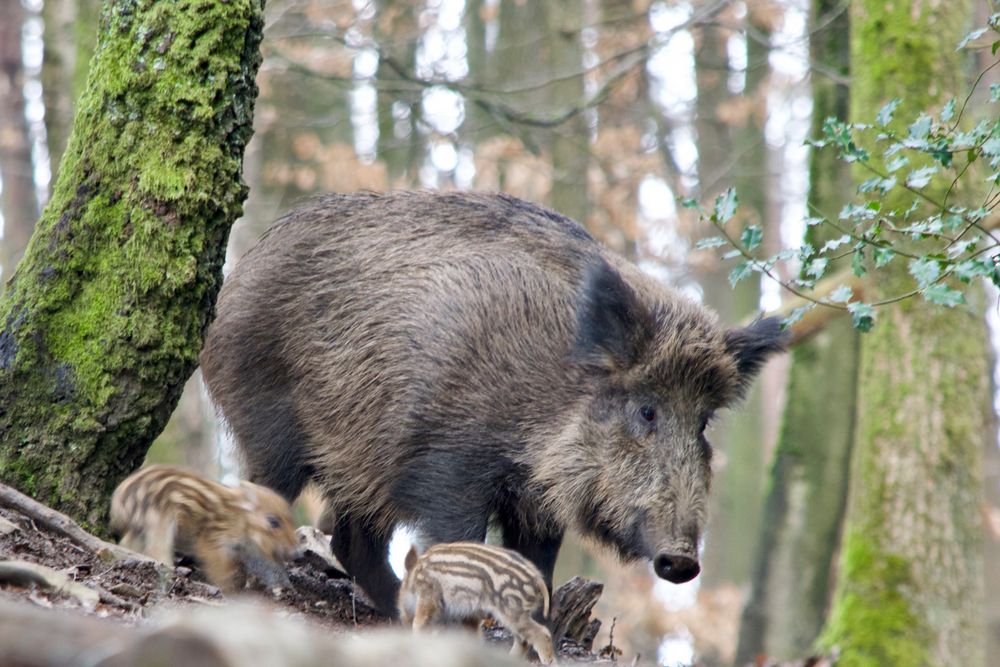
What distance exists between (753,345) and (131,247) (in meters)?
3.06

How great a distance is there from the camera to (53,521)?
16.3ft

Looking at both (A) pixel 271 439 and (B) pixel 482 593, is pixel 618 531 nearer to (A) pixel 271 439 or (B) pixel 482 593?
(B) pixel 482 593

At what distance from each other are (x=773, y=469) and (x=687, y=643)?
10.1 meters

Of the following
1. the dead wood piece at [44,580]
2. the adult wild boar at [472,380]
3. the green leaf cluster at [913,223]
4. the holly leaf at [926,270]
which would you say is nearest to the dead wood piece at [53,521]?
the dead wood piece at [44,580]

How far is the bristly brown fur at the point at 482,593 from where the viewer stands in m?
4.92

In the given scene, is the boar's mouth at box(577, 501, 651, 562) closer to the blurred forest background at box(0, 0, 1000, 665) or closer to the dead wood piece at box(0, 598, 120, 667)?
the blurred forest background at box(0, 0, 1000, 665)

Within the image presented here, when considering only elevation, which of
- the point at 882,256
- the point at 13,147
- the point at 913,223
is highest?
the point at 13,147

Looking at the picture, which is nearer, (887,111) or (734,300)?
(887,111)

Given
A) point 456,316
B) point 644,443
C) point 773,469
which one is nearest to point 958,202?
point 644,443

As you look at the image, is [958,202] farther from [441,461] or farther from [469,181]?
[469,181]

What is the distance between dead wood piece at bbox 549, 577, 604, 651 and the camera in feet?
20.2

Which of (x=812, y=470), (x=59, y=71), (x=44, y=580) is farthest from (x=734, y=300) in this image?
(x=44, y=580)

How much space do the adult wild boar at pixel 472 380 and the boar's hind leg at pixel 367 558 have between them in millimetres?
11

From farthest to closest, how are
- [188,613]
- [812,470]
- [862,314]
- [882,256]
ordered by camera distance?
[812,470] < [862,314] < [882,256] < [188,613]
